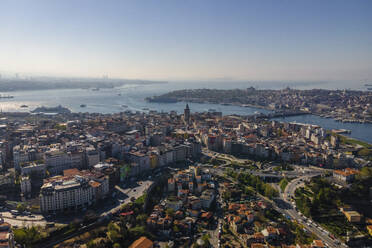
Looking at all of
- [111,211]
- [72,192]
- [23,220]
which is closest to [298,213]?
[111,211]

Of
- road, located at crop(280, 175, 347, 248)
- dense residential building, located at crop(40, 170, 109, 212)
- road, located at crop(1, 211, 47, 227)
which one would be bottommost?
road, located at crop(280, 175, 347, 248)

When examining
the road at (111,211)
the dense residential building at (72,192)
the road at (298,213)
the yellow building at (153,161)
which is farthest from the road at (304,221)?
the dense residential building at (72,192)

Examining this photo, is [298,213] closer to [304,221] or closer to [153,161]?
[304,221]

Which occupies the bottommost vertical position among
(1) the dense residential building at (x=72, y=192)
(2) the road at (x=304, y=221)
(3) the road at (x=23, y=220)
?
(2) the road at (x=304, y=221)

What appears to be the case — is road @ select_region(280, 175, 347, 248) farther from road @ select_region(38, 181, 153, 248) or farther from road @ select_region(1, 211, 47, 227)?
road @ select_region(1, 211, 47, 227)

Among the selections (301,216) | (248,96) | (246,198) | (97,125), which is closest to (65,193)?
(246,198)

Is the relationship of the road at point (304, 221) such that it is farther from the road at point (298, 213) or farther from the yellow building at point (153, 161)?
the yellow building at point (153, 161)

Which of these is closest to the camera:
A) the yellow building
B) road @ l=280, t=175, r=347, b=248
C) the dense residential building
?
road @ l=280, t=175, r=347, b=248

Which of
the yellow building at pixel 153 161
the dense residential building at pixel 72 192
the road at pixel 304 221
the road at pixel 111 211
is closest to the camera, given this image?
the road at pixel 111 211

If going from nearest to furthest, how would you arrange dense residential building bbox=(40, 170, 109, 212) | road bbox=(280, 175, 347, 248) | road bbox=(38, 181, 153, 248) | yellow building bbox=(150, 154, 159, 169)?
road bbox=(38, 181, 153, 248) < road bbox=(280, 175, 347, 248) < dense residential building bbox=(40, 170, 109, 212) < yellow building bbox=(150, 154, 159, 169)

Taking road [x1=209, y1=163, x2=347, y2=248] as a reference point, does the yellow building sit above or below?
above

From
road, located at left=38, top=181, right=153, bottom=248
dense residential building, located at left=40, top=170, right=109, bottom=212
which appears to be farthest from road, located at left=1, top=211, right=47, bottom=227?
road, located at left=38, top=181, right=153, bottom=248
